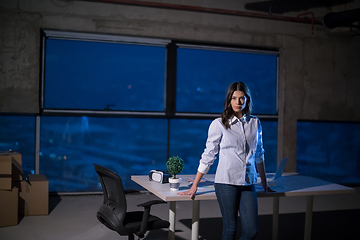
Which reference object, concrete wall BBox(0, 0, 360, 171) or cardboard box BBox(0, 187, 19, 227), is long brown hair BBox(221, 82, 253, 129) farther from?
concrete wall BBox(0, 0, 360, 171)

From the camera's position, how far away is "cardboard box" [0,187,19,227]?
3.84 metres

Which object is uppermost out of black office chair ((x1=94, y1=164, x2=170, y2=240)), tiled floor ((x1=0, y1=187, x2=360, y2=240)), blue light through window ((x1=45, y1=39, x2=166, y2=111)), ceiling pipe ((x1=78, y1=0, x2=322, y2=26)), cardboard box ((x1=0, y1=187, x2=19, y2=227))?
ceiling pipe ((x1=78, y1=0, x2=322, y2=26))

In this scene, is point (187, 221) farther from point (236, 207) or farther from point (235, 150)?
point (235, 150)

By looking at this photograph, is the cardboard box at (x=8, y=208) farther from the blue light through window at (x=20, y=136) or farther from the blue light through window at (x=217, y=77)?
the blue light through window at (x=217, y=77)

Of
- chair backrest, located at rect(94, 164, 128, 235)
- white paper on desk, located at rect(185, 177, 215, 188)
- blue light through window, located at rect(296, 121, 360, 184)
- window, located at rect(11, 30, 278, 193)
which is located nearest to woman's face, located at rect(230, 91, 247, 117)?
white paper on desk, located at rect(185, 177, 215, 188)

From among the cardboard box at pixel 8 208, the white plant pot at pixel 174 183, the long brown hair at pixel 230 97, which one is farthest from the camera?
the cardboard box at pixel 8 208

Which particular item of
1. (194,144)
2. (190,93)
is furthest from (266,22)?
→ (194,144)

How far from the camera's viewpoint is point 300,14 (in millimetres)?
6305

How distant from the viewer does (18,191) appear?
4.14 metres

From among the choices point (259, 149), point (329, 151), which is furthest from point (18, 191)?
point (329, 151)

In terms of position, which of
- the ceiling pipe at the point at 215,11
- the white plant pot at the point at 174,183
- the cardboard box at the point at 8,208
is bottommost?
the cardboard box at the point at 8,208

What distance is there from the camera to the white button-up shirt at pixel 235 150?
7.75 feet

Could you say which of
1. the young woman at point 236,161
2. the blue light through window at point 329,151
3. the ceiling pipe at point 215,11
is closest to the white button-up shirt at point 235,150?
the young woman at point 236,161

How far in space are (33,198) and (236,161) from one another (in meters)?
2.97
